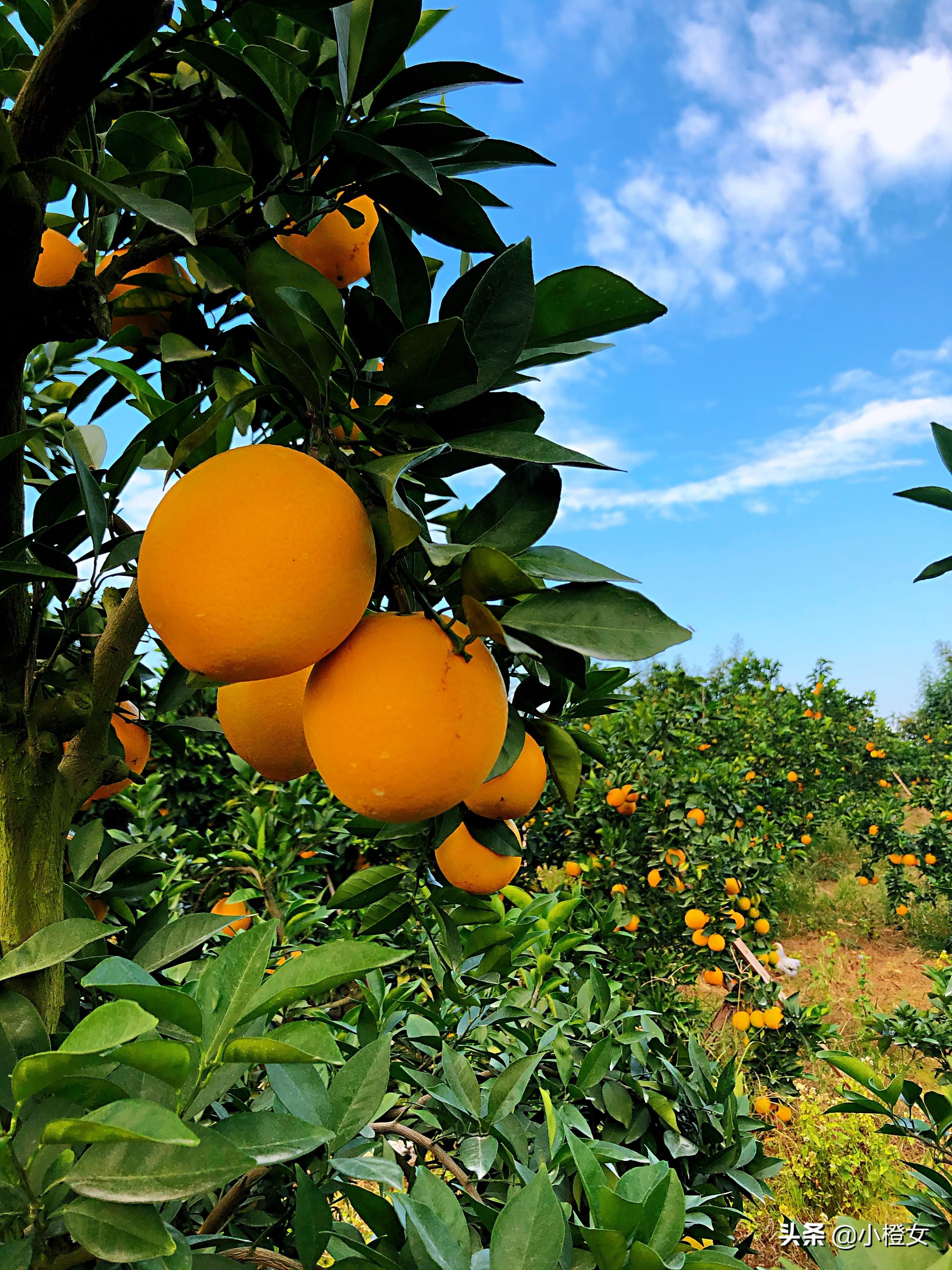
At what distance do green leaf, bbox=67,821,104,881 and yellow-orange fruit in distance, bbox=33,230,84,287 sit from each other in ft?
1.85

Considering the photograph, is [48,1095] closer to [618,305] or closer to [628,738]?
[618,305]

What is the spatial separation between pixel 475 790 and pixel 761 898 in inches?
120

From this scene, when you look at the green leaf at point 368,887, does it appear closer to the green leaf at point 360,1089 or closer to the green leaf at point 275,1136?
the green leaf at point 360,1089

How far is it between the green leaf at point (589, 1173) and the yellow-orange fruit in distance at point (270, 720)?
38cm

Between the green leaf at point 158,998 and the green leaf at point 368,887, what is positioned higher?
the green leaf at point 158,998

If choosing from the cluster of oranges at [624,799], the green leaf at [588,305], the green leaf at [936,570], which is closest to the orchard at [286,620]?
the green leaf at [588,305]

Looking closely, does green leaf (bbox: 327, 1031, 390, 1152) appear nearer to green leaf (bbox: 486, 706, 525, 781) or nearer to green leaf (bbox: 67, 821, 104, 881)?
green leaf (bbox: 486, 706, 525, 781)

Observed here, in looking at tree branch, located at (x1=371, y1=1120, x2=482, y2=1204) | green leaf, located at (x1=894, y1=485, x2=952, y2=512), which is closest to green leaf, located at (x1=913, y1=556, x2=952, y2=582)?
green leaf, located at (x1=894, y1=485, x2=952, y2=512)

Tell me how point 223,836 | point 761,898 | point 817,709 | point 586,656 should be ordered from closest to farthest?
point 586,656
point 223,836
point 761,898
point 817,709

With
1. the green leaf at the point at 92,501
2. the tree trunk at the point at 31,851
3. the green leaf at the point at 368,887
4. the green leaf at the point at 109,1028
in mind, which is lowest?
the green leaf at the point at 368,887

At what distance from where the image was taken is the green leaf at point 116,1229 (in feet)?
1.24

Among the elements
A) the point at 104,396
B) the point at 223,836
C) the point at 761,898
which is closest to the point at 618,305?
the point at 104,396

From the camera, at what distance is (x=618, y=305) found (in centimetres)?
49

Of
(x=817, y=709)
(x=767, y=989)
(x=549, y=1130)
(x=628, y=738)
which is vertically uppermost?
(x=549, y=1130)
